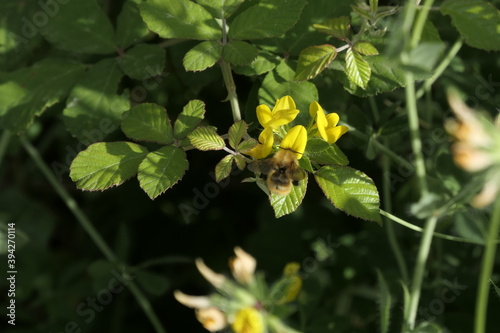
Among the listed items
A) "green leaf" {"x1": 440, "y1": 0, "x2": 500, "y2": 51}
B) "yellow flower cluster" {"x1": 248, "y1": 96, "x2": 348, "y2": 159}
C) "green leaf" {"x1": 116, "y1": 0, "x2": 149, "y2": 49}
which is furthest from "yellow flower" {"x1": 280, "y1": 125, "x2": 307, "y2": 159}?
"green leaf" {"x1": 116, "y1": 0, "x2": 149, "y2": 49}

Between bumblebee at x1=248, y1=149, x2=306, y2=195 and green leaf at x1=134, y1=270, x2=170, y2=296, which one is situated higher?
bumblebee at x1=248, y1=149, x2=306, y2=195

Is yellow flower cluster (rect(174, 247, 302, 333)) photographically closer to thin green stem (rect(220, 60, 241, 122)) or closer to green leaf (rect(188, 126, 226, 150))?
green leaf (rect(188, 126, 226, 150))

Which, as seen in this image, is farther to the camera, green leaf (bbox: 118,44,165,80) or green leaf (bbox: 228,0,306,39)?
green leaf (bbox: 118,44,165,80)

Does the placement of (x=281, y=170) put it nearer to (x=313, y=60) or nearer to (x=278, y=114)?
(x=278, y=114)

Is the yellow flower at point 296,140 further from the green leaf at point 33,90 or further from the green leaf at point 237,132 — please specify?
the green leaf at point 33,90

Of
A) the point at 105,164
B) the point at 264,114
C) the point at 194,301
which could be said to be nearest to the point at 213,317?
the point at 194,301

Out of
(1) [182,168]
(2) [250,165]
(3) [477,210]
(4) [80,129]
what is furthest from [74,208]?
(3) [477,210]
